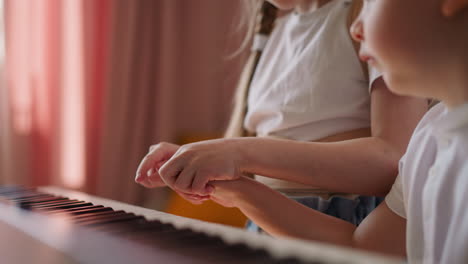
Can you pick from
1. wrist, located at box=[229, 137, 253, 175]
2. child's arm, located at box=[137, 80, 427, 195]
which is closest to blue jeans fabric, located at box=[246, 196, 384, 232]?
child's arm, located at box=[137, 80, 427, 195]

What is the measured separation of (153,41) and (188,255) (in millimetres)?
2239

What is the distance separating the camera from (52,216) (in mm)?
549

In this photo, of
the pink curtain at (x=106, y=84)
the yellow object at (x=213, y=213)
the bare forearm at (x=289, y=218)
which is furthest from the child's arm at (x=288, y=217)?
the pink curtain at (x=106, y=84)

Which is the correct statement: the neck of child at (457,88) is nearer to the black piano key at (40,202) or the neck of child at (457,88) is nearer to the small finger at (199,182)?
the small finger at (199,182)

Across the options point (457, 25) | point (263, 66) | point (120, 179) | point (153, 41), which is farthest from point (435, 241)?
point (153, 41)

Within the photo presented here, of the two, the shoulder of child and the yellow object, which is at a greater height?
the shoulder of child

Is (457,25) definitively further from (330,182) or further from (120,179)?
(120,179)

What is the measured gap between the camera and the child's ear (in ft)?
1.31

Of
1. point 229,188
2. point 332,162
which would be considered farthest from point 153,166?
point 332,162

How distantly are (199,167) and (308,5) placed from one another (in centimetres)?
56

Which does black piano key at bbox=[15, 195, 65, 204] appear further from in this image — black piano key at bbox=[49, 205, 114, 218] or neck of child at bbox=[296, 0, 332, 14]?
neck of child at bbox=[296, 0, 332, 14]

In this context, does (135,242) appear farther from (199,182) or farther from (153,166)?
(153,166)

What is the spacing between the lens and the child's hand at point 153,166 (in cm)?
77

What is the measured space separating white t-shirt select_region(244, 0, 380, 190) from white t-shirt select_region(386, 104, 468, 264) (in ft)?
0.86
